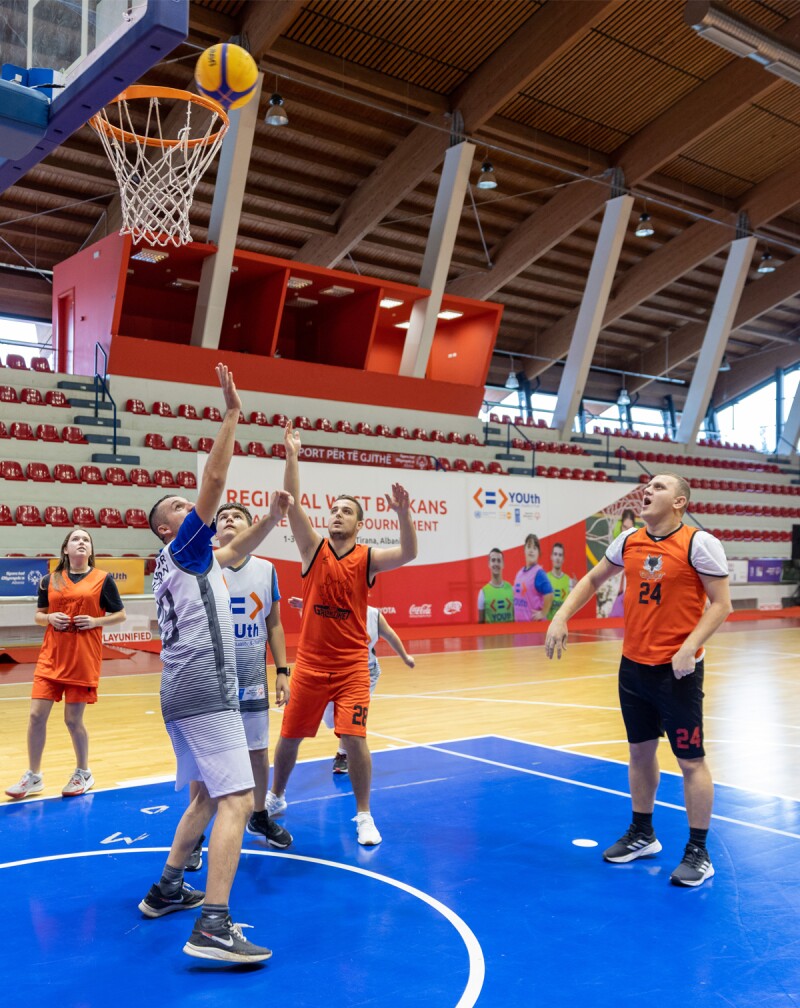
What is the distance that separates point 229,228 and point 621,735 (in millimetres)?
12740

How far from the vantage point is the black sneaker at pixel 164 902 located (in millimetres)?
4059

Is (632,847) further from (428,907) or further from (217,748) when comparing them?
(217,748)

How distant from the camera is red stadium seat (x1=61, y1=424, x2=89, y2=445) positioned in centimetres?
1528

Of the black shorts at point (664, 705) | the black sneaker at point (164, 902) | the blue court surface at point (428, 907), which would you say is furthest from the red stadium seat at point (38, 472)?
the black shorts at point (664, 705)

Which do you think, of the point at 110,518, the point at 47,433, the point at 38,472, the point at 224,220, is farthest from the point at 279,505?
the point at 224,220

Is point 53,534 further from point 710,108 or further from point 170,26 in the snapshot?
point 710,108

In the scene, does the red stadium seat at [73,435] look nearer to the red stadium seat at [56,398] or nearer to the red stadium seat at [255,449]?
the red stadium seat at [56,398]

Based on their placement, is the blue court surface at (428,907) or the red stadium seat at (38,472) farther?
the red stadium seat at (38,472)

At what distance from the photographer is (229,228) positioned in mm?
17312

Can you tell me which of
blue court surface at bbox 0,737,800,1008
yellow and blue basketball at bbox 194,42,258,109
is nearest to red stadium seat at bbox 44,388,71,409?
yellow and blue basketball at bbox 194,42,258,109

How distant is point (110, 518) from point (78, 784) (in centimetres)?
894

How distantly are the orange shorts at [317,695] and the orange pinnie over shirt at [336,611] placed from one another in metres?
0.05

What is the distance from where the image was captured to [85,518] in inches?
562

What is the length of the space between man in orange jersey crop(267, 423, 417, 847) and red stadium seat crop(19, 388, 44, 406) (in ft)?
38.4
